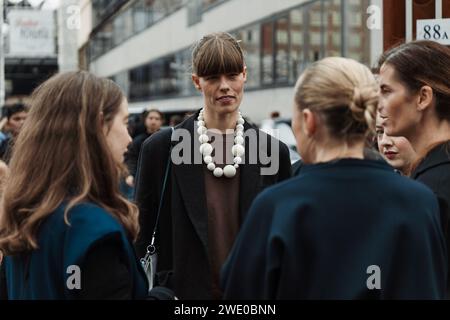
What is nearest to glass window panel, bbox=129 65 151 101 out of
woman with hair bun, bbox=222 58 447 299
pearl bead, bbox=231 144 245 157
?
pearl bead, bbox=231 144 245 157

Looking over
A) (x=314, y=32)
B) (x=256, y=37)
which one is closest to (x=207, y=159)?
(x=314, y=32)

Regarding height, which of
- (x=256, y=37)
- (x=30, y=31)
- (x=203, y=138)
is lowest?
(x=203, y=138)

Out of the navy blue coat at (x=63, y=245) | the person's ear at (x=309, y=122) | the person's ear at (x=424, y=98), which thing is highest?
the person's ear at (x=424, y=98)

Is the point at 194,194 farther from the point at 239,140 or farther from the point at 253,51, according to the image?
the point at 253,51

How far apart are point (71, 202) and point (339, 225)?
2.70 ft

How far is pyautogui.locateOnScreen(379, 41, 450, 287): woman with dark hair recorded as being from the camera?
306 cm

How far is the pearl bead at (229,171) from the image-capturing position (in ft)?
A: 11.0

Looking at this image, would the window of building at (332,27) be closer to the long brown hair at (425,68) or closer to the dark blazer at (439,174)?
the long brown hair at (425,68)

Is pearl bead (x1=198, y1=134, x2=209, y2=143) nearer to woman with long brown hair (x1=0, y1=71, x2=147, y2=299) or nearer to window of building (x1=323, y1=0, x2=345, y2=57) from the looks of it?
woman with long brown hair (x1=0, y1=71, x2=147, y2=299)

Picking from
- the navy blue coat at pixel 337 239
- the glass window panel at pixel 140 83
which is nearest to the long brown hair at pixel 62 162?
the navy blue coat at pixel 337 239

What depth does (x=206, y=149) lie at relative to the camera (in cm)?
344

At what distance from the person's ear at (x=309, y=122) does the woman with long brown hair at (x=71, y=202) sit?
0.65 m
